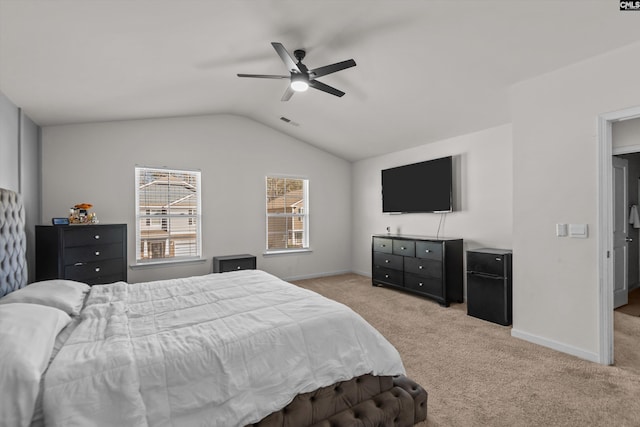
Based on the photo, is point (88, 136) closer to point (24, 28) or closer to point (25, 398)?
point (24, 28)

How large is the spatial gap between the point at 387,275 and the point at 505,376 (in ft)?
9.10

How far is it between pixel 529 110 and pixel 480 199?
58.4 inches

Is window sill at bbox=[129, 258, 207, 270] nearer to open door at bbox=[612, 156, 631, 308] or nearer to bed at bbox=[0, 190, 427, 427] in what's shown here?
bed at bbox=[0, 190, 427, 427]

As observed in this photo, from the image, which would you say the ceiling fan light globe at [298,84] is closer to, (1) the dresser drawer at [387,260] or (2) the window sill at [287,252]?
(1) the dresser drawer at [387,260]

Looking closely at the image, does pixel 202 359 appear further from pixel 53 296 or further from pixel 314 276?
pixel 314 276

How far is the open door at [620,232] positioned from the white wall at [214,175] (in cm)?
420

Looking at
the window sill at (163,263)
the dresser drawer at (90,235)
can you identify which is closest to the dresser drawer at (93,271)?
the dresser drawer at (90,235)

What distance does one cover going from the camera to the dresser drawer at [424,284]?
4281 mm

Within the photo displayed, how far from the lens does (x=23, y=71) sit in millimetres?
2428

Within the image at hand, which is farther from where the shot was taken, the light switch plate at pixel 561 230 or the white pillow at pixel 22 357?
the light switch plate at pixel 561 230

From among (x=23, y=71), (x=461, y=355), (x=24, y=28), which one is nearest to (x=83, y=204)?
(x=23, y=71)

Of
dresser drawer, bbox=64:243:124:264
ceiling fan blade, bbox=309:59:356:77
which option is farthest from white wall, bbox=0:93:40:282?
ceiling fan blade, bbox=309:59:356:77

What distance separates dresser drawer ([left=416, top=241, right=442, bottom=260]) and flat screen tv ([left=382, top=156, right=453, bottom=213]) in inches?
23.6

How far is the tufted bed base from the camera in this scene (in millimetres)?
1545
